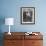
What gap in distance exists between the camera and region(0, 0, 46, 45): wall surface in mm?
4562

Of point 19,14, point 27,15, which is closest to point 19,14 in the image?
point 19,14

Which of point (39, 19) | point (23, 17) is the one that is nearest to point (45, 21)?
point (39, 19)

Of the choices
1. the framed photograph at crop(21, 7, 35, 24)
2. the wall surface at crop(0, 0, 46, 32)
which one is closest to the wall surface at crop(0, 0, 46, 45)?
the wall surface at crop(0, 0, 46, 32)

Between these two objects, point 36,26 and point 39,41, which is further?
point 36,26

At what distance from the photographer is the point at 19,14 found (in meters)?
4.58

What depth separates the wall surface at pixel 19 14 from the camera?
456 centimetres

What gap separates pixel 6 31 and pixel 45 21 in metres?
1.36

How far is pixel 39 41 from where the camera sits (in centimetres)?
406

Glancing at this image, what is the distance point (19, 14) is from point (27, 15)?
0.89ft

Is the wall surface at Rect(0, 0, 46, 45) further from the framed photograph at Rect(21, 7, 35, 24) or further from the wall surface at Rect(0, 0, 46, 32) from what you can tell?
the framed photograph at Rect(21, 7, 35, 24)

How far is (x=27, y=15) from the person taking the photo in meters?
4.60

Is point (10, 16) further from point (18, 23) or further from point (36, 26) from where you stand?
point (36, 26)

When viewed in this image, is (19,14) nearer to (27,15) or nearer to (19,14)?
(19,14)

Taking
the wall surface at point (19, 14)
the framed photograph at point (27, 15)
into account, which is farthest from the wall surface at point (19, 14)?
the framed photograph at point (27, 15)
